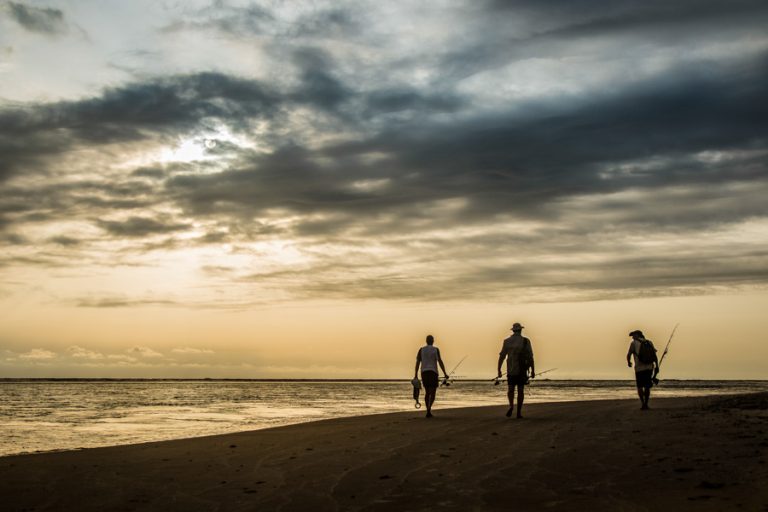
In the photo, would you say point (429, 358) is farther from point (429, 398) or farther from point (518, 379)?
point (518, 379)

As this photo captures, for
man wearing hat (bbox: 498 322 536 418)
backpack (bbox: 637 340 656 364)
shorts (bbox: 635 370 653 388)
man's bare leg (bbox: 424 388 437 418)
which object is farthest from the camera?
backpack (bbox: 637 340 656 364)

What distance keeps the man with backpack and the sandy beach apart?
4580mm

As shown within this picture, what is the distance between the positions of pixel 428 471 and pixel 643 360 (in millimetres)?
12160

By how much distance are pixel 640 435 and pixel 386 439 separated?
14.8 feet

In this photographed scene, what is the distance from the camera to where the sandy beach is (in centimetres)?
765

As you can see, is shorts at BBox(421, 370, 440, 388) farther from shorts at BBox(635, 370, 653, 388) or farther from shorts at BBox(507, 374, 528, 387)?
shorts at BBox(635, 370, 653, 388)

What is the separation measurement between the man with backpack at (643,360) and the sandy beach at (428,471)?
4580 mm

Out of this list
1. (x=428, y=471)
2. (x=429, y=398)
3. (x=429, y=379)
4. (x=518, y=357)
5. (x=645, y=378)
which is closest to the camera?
(x=428, y=471)

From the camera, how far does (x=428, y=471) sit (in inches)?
375

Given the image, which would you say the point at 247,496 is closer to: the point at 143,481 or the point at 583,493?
the point at 143,481

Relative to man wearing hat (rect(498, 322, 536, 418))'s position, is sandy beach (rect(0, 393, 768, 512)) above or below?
below

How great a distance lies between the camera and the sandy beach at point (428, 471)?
7652mm

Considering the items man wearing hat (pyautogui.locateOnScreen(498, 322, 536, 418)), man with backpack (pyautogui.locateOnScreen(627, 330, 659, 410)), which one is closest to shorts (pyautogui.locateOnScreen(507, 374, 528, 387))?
man wearing hat (pyautogui.locateOnScreen(498, 322, 536, 418))

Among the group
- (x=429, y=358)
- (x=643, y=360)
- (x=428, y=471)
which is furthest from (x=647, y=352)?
(x=428, y=471)
